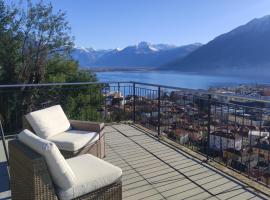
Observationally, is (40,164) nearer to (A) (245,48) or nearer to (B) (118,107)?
(B) (118,107)

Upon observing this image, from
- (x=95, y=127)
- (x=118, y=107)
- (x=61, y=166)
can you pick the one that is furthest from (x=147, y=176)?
(x=118, y=107)

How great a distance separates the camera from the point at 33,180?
7.55 ft

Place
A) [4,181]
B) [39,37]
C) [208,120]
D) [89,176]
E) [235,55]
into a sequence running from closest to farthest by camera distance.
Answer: [89,176], [4,181], [208,120], [39,37], [235,55]

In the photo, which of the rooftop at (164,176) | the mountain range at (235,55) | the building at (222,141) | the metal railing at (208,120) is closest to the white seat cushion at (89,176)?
the rooftop at (164,176)

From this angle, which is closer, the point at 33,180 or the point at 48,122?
the point at 33,180

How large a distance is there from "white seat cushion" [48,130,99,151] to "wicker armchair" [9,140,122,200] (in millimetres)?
1011

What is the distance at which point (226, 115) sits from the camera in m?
4.17

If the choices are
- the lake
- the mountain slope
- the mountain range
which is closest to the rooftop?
the lake

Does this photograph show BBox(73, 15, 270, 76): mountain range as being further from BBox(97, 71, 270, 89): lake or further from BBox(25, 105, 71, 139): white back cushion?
BBox(25, 105, 71, 139): white back cushion

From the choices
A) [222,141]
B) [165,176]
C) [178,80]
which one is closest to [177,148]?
[222,141]

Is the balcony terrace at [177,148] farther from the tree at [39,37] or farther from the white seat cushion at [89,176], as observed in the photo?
the tree at [39,37]

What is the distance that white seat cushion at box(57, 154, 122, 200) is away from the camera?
2.34 meters

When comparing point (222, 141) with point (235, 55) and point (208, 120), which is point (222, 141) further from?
point (235, 55)

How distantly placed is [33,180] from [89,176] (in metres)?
0.45
